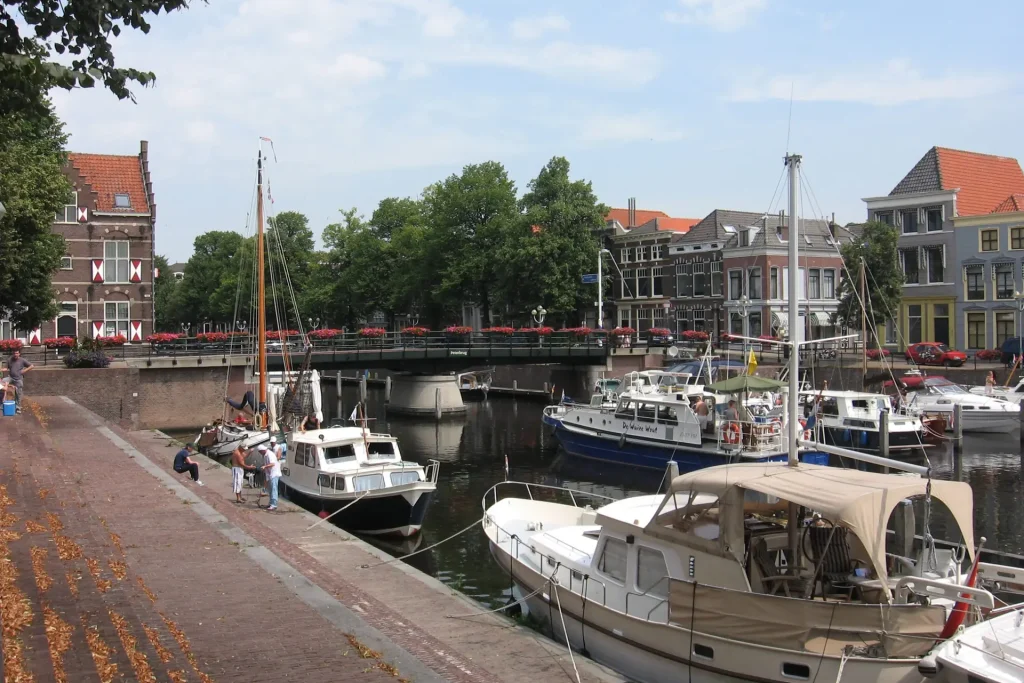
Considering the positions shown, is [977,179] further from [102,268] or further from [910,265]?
[102,268]

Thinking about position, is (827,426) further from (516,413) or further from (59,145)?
(59,145)

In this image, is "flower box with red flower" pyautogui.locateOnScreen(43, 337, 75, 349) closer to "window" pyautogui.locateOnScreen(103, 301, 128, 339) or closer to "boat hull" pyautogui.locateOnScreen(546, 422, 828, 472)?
"window" pyautogui.locateOnScreen(103, 301, 128, 339)

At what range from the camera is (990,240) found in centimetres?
5838

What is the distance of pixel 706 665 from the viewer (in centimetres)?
1283

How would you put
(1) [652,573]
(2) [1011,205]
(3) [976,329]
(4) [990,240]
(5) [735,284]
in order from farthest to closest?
(5) [735,284]
(3) [976,329]
(2) [1011,205]
(4) [990,240]
(1) [652,573]

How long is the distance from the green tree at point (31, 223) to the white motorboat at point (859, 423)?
105 feet

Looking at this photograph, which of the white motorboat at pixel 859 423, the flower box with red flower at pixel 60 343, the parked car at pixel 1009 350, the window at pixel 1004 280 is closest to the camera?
the white motorboat at pixel 859 423

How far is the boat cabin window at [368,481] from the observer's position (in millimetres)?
25281

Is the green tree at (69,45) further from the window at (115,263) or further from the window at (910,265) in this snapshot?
the window at (910,265)

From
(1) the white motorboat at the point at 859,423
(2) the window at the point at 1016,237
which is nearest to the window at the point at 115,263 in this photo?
(1) the white motorboat at the point at 859,423

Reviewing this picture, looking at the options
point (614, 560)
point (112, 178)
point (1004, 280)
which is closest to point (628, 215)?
point (1004, 280)

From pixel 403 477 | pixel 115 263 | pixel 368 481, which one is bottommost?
pixel 368 481

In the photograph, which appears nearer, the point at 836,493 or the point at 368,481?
the point at 836,493

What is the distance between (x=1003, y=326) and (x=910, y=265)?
7.36 metres
